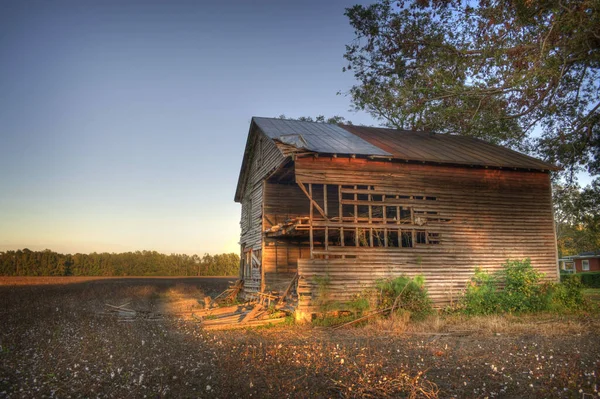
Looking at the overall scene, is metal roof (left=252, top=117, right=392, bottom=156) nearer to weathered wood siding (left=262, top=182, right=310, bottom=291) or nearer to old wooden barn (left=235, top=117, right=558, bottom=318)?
old wooden barn (left=235, top=117, right=558, bottom=318)

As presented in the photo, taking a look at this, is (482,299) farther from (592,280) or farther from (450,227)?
(592,280)

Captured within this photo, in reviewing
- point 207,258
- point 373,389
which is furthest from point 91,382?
point 207,258

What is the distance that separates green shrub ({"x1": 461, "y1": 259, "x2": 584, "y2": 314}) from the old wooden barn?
0.52 meters

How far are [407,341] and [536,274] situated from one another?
9.44 meters

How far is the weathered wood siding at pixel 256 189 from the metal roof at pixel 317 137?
0.77 m

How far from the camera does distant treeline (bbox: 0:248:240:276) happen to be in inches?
2638

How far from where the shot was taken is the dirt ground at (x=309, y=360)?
7215 mm

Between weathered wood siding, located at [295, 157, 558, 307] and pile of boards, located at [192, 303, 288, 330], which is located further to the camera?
weathered wood siding, located at [295, 157, 558, 307]

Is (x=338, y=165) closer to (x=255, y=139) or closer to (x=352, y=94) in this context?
(x=255, y=139)

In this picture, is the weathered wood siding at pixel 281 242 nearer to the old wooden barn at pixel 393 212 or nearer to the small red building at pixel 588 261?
the old wooden barn at pixel 393 212

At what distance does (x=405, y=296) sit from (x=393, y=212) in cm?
407

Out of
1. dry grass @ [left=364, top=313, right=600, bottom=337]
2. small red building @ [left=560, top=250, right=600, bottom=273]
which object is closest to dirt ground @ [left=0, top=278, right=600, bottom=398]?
dry grass @ [left=364, top=313, right=600, bottom=337]

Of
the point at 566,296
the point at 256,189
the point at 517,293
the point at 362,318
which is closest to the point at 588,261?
the point at 566,296

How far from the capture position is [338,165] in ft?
57.2
